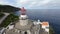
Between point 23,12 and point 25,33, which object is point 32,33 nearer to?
point 25,33

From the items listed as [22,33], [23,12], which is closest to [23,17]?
[23,12]

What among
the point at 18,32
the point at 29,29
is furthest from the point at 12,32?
the point at 29,29

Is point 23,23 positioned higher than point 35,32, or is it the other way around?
point 23,23

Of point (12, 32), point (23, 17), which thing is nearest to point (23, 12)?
point (23, 17)

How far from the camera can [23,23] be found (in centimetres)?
1301

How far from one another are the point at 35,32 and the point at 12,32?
2009mm

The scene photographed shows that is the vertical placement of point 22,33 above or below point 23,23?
below

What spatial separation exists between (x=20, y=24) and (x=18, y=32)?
0.72 meters

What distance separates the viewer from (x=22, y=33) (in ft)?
42.6

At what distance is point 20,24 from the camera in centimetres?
1328

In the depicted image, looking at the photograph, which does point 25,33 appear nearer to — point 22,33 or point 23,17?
point 22,33

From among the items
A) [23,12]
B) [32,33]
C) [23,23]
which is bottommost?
[32,33]

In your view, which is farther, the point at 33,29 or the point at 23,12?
the point at 33,29

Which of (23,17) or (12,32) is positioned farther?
(12,32)
